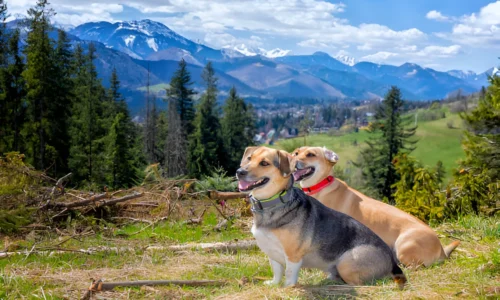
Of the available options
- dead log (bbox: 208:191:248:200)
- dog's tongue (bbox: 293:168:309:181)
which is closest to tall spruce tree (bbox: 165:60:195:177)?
dead log (bbox: 208:191:248:200)

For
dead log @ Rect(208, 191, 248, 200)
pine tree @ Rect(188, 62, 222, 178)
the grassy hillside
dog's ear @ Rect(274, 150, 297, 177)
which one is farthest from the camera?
the grassy hillside

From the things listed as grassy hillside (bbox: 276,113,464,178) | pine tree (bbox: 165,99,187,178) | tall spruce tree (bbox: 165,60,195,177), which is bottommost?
grassy hillside (bbox: 276,113,464,178)

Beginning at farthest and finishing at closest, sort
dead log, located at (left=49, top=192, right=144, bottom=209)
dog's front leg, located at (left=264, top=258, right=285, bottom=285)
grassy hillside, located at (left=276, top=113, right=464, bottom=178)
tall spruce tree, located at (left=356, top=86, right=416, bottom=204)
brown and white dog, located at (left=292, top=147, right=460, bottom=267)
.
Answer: grassy hillside, located at (left=276, top=113, right=464, bottom=178) < tall spruce tree, located at (left=356, top=86, right=416, bottom=204) < dead log, located at (left=49, top=192, right=144, bottom=209) < brown and white dog, located at (left=292, top=147, right=460, bottom=267) < dog's front leg, located at (left=264, top=258, right=285, bottom=285)

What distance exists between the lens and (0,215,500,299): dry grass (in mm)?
5398

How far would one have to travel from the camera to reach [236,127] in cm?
7369

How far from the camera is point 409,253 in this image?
6.93 metres

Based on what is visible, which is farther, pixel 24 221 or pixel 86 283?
pixel 24 221

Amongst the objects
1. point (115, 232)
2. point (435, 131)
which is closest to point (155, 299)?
point (115, 232)

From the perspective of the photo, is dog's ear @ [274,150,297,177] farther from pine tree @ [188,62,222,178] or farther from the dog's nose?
pine tree @ [188,62,222,178]

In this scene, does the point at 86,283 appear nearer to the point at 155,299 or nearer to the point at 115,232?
the point at 155,299

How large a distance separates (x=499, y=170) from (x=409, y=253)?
907 centimetres

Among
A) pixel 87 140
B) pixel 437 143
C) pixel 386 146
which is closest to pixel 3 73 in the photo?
pixel 87 140

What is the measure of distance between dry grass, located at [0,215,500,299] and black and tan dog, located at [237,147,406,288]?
0.88 feet

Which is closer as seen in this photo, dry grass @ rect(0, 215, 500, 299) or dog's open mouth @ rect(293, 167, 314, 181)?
dry grass @ rect(0, 215, 500, 299)
